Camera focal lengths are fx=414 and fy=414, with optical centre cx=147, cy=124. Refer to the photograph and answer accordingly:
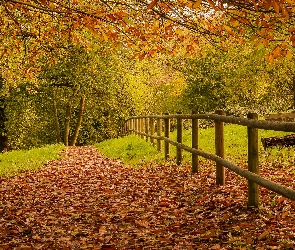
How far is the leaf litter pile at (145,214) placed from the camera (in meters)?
5.73

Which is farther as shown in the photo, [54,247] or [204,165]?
[204,165]

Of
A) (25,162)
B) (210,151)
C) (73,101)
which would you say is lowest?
(25,162)

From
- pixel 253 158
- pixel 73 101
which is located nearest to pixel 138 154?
pixel 253 158

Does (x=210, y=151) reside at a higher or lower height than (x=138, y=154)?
higher

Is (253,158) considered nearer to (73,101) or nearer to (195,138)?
(195,138)

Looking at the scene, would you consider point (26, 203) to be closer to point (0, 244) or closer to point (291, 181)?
point (0, 244)

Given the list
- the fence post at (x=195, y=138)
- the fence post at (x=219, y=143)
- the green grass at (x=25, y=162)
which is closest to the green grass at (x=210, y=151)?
the fence post at (x=195, y=138)

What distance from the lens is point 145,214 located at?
743 centimetres

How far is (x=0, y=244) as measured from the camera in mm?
6285

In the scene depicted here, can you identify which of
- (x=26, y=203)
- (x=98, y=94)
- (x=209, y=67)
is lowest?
(x=26, y=203)

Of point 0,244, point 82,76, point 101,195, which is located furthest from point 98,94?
point 0,244

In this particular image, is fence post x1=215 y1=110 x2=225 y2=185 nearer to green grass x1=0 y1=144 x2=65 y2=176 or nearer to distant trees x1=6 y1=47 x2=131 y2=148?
green grass x1=0 y1=144 x2=65 y2=176

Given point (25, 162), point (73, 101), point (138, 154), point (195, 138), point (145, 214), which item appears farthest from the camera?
point (73, 101)

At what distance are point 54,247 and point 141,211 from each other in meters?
2.09
